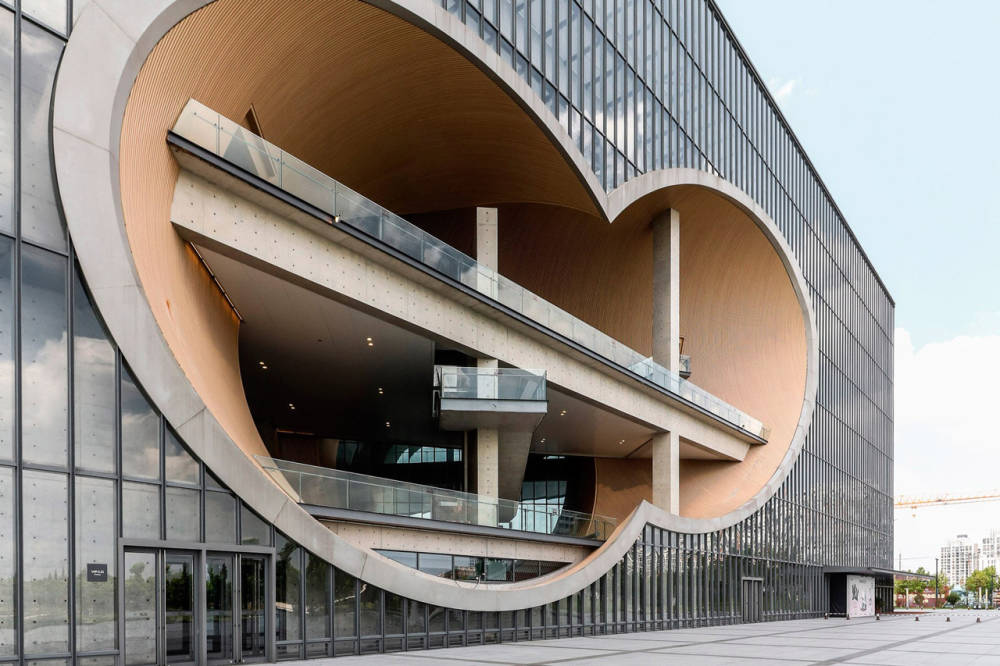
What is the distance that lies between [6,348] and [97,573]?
12.1 ft

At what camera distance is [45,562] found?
44.3 feet

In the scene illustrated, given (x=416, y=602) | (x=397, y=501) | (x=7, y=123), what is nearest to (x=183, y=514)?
(x=7, y=123)

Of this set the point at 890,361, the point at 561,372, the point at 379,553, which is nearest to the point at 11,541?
the point at 379,553

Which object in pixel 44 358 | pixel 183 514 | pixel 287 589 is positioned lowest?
pixel 287 589

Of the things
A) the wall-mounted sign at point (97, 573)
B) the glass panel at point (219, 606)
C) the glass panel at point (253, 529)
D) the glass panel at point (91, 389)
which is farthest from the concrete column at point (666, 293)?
the wall-mounted sign at point (97, 573)

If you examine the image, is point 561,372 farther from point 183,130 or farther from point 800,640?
point 183,130

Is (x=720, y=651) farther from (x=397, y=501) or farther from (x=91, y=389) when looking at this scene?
(x=91, y=389)

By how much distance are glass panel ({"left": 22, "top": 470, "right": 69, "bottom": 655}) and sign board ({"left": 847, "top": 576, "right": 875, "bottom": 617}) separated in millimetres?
51732

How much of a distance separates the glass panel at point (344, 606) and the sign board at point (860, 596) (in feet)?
145

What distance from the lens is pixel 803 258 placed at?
54812mm

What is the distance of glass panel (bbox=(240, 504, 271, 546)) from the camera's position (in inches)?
696

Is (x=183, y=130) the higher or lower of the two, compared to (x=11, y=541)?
higher

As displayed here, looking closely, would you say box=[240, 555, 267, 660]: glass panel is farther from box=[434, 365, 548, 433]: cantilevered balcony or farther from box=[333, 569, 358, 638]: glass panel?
box=[434, 365, 548, 433]: cantilevered balcony

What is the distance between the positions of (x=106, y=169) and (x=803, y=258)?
152 feet
